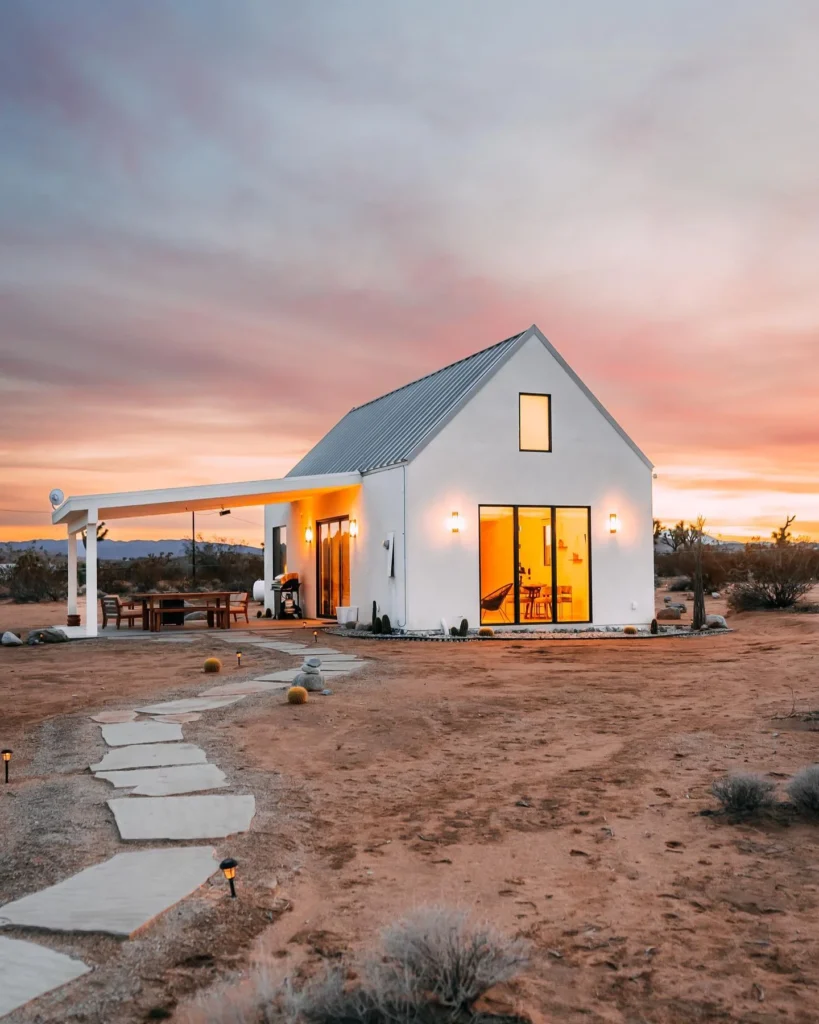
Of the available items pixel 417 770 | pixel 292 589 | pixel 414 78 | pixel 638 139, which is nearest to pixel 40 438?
pixel 292 589

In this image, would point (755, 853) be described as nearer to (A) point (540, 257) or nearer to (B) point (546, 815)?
(B) point (546, 815)

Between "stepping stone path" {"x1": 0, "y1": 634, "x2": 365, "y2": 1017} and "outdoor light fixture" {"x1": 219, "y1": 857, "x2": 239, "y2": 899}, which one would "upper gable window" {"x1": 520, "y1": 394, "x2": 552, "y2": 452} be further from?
"outdoor light fixture" {"x1": 219, "y1": 857, "x2": 239, "y2": 899}

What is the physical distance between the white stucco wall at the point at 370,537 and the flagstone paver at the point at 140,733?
8.14 meters

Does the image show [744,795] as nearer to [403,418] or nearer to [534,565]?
[534,565]

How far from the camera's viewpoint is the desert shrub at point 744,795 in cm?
431

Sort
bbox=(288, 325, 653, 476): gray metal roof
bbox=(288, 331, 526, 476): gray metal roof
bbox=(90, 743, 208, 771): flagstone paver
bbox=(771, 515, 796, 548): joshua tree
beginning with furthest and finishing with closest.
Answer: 1. bbox=(771, 515, 796, 548): joshua tree
2. bbox=(288, 331, 526, 476): gray metal roof
3. bbox=(288, 325, 653, 476): gray metal roof
4. bbox=(90, 743, 208, 771): flagstone paver

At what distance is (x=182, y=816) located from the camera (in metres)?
4.29

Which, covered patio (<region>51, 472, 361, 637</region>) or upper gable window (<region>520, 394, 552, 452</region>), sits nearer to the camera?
covered patio (<region>51, 472, 361, 637</region>)

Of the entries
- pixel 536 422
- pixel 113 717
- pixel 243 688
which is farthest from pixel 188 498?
pixel 113 717

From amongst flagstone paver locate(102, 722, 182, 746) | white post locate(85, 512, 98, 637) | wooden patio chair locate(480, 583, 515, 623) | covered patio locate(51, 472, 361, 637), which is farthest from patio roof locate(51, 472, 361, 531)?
flagstone paver locate(102, 722, 182, 746)

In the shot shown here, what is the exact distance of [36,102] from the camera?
12.3m

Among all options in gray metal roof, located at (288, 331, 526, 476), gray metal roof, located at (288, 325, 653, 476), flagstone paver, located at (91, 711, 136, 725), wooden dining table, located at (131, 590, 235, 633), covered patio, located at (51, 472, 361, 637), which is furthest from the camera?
wooden dining table, located at (131, 590, 235, 633)

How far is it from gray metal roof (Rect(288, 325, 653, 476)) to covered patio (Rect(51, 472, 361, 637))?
107cm

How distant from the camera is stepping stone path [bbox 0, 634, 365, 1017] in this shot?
8.89ft
